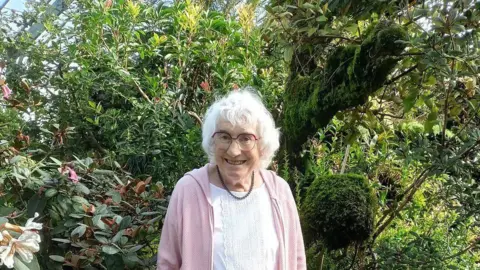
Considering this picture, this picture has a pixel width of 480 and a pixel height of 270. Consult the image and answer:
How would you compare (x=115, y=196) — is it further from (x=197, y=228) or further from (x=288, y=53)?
(x=288, y=53)

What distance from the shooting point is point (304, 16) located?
247cm

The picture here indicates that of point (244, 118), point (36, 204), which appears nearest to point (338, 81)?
point (244, 118)

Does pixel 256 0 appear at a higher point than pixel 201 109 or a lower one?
higher

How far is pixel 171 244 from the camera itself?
183cm

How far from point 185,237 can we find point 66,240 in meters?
0.45

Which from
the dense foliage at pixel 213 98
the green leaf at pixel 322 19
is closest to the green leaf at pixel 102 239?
the dense foliage at pixel 213 98

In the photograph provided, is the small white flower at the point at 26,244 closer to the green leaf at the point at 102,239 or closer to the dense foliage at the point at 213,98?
the dense foliage at the point at 213,98

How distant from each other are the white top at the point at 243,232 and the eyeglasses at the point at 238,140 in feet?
0.57

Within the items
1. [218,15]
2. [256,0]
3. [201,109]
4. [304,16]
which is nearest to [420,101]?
[304,16]

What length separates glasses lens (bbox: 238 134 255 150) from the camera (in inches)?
73.2

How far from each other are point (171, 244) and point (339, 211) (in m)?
0.85

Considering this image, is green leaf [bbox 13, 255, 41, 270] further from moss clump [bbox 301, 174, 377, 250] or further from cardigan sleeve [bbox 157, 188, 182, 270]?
moss clump [bbox 301, 174, 377, 250]

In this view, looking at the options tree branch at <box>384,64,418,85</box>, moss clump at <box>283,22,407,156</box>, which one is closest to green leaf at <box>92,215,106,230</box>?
moss clump at <box>283,22,407,156</box>

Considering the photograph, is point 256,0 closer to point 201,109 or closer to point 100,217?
point 201,109
